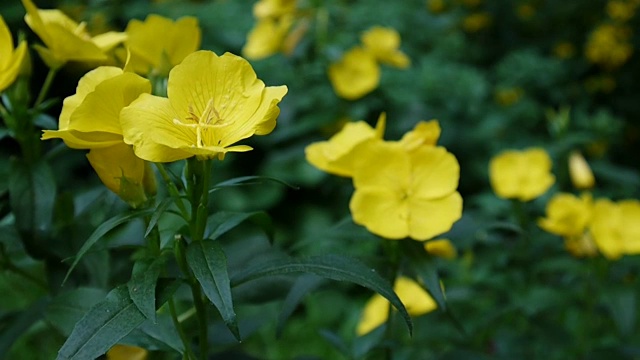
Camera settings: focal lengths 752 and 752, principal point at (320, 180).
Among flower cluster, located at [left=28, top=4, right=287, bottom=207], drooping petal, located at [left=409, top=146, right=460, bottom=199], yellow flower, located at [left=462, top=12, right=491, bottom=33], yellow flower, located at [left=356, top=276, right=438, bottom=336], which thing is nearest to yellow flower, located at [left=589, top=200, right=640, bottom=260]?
yellow flower, located at [left=356, top=276, right=438, bottom=336]

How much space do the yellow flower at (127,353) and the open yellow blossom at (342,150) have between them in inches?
14.1

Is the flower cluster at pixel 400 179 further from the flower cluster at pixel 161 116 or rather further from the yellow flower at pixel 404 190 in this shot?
the flower cluster at pixel 161 116

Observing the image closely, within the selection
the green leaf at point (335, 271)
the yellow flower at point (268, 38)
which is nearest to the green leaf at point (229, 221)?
the green leaf at point (335, 271)

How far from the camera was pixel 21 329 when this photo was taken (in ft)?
3.18

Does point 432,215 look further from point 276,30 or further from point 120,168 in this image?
point 276,30

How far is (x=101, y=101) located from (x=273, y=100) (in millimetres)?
169

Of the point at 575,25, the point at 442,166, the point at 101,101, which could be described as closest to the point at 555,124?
the point at 442,166

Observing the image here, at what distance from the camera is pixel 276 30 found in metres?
2.28

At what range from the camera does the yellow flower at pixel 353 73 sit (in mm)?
2344

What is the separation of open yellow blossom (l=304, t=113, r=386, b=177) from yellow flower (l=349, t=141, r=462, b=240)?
2 cm

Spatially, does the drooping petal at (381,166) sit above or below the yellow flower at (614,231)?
above

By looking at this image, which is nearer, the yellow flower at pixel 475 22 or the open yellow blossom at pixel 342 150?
the open yellow blossom at pixel 342 150

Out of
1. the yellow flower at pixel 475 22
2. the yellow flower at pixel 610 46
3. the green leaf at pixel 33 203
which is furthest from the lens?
the yellow flower at pixel 475 22

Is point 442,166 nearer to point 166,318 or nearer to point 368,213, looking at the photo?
point 368,213
